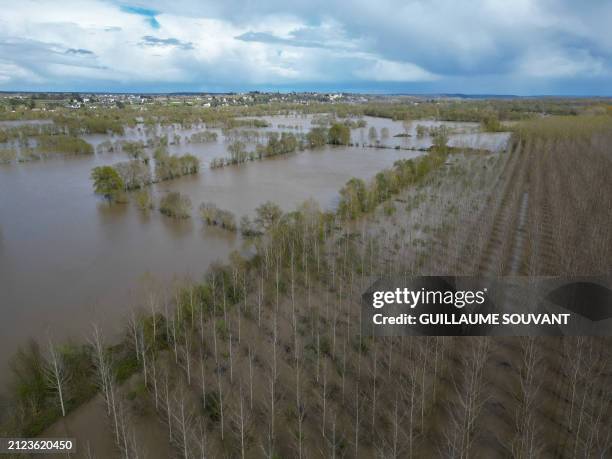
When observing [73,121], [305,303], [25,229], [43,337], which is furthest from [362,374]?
[73,121]

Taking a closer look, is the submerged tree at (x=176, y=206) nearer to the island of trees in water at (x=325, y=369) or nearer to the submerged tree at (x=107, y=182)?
the submerged tree at (x=107, y=182)

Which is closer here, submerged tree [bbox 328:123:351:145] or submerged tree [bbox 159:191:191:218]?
submerged tree [bbox 159:191:191:218]

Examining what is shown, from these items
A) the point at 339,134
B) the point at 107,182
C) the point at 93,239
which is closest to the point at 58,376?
the point at 93,239

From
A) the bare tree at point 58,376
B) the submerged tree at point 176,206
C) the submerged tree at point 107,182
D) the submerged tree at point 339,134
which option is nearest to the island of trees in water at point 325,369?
the bare tree at point 58,376

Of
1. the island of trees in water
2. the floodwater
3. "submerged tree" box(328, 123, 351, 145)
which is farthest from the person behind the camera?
"submerged tree" box(328, 123, 351, 145)

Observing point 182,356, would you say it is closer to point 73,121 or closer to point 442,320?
point 442,320

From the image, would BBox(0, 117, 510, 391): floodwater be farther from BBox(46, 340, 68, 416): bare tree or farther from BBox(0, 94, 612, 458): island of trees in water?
BBox(46, 340, 68, 416): bare tree

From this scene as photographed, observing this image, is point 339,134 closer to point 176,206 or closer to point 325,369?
point 176,206

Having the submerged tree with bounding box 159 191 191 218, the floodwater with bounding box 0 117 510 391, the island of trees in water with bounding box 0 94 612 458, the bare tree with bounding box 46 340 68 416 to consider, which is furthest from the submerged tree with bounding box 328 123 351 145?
the bare tree with bounding box 46 340 68 416

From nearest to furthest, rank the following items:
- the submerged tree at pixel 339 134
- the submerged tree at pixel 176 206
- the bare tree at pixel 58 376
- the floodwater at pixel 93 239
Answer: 1. the bare tree at pixel 58 376
2. the floodwater at pixel 93 239
3. the submerged tree at pixel 176 206
4. the submerged tree at pixel 339 134
